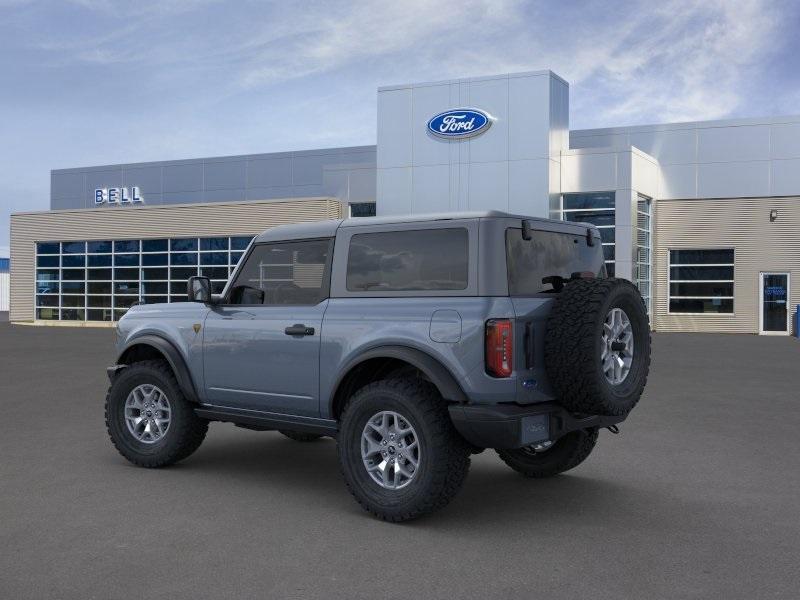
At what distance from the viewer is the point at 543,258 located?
613 cm

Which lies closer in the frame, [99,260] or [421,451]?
[421,451]

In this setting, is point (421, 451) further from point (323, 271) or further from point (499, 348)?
point (323, 271)

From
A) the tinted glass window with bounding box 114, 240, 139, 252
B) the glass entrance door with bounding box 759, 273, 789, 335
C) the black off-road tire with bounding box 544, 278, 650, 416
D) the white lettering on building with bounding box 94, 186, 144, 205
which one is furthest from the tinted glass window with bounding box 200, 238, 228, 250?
the black off-road tire with bounding box 544, 278, 650, 416

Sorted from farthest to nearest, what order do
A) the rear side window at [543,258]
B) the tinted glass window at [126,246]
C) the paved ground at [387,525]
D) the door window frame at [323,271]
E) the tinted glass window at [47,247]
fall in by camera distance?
the tinted glass window at [47,247] < the tinted glass window at [126,246] < the door window frame at [323,271] < the rear side window at [543,258] < the paved ground at [387,525]

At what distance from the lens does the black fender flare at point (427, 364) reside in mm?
5496

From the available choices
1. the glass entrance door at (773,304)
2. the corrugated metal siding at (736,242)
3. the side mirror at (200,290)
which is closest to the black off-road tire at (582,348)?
the side mirror at (200,290)

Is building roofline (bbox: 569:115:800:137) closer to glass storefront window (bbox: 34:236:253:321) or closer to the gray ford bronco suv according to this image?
glass storefront window (bbox: 34:236:253:321)

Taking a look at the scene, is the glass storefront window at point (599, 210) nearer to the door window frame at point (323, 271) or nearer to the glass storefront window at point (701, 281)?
the glass storefront window at point (701, 281)

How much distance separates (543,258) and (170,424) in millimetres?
3344

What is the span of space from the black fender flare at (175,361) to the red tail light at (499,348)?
9.26ft

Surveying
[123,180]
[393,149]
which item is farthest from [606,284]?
[123,180]

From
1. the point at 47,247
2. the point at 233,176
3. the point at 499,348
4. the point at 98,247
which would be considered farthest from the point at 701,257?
the point at 499,348

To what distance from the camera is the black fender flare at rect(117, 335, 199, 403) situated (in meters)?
7.18

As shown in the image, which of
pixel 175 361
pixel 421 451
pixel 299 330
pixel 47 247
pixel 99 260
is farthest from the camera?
pixel 47 247
